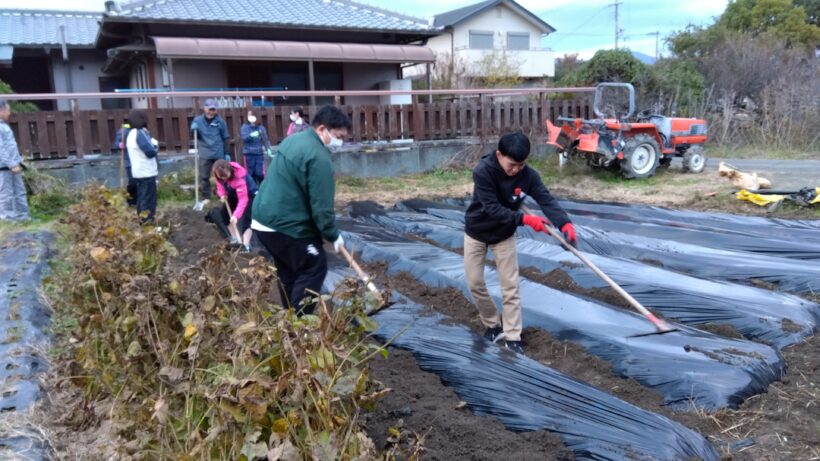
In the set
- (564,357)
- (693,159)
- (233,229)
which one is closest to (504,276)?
(564,357)

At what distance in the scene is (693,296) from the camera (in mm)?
4047

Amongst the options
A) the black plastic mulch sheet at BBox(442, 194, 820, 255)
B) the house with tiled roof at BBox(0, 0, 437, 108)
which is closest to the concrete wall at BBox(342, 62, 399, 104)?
the house with tiled roof at BBox(0, 0, 437, 108)

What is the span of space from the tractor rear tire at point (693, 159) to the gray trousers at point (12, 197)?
9.99 metres

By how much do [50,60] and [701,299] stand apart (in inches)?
675

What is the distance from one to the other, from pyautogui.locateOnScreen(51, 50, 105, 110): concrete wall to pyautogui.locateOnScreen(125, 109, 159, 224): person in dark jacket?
36.2ft

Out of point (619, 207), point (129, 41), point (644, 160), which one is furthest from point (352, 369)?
point (129, 41)

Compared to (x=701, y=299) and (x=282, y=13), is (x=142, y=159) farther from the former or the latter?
(x=282, y=13)

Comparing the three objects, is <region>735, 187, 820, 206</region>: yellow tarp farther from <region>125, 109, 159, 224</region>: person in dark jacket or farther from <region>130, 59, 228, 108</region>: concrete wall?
<region>130, 59, 228, 108</region>: concrete wall

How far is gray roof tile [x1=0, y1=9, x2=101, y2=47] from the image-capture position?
613 inches

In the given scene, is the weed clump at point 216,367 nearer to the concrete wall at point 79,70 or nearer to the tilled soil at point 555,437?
the tilled soil at point 555,437

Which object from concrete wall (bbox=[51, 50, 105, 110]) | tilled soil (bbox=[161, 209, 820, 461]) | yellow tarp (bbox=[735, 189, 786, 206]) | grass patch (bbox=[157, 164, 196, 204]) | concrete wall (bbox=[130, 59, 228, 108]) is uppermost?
concrete wall (bbox=[51, 50, 105, 110])

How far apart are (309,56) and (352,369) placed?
11.5 meters

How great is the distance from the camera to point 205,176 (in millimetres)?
8805

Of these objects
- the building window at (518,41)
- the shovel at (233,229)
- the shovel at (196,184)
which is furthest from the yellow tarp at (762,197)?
the building window at (518,41)
